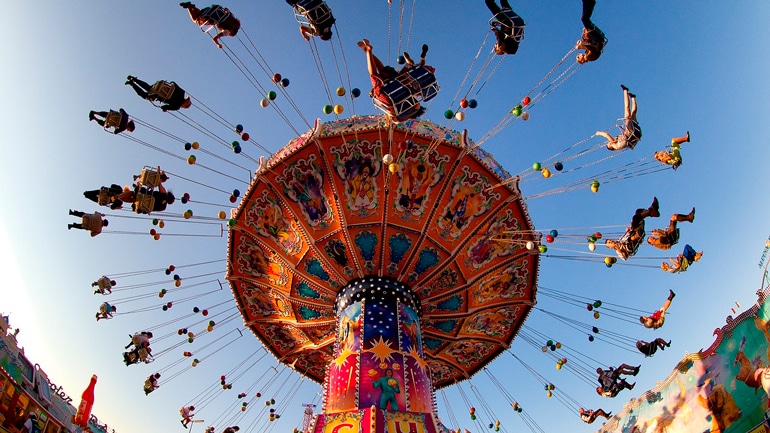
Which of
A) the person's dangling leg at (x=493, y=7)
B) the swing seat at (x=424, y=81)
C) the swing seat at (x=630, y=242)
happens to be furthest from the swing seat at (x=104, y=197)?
the swing seat at (x=630, y=242)

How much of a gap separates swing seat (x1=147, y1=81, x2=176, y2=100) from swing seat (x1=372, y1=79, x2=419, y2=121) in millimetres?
4203

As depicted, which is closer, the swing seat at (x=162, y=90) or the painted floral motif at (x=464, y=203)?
the swing seat at (x=162, y=90)

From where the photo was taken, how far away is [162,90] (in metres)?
10.3

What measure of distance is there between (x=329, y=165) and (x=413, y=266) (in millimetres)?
3287

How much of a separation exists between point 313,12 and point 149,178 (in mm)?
4921

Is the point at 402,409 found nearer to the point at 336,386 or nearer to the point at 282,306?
the point at 336,386

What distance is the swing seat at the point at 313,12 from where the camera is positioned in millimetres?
9720

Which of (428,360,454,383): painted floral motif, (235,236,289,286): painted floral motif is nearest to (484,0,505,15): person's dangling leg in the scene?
(235,236,289,286): painted floral motif

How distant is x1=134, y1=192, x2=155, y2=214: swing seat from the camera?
10922 mm

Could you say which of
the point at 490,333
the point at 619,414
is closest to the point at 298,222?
the point at 490,333

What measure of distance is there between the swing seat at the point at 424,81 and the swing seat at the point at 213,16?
3.77 meters

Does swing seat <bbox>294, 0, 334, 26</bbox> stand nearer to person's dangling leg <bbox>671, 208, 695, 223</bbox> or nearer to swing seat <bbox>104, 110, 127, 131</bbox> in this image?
swing seat <bbox>104, 110, 127, 131</bbox>

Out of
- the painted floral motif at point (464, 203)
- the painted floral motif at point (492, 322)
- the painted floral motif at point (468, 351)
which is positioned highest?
the painted floral motif at point (464, 203)

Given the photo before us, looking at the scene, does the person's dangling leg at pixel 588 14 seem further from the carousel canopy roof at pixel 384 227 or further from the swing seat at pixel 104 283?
the swing seat at pixel 104 283
